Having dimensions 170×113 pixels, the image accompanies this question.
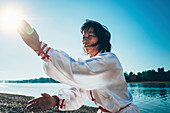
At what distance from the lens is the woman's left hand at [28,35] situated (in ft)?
2.78

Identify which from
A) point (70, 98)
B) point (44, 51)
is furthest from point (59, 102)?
point (44, 51)

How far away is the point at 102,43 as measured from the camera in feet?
5.28

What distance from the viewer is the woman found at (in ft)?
3.06

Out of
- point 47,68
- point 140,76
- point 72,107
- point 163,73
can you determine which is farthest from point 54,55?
point 140,76

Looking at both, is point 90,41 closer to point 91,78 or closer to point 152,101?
point 91,78

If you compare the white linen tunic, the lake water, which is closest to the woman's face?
the white linen tunic

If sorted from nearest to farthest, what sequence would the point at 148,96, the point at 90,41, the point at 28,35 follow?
the point at 28,35 → the point at 90,41 → the point at 148,96

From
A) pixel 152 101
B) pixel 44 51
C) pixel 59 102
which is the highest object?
pixel 44 51

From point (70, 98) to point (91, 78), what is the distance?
74cm

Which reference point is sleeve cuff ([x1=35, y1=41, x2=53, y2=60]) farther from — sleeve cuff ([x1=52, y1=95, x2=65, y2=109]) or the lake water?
the lake water

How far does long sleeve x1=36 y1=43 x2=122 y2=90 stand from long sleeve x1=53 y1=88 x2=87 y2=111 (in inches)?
24.4

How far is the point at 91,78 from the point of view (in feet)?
3.41

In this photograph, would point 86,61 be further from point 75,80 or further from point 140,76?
point 140,76

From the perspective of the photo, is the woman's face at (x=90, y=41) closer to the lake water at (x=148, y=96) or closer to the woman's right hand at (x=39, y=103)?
the woman's right hand at (x=39, y=103)
